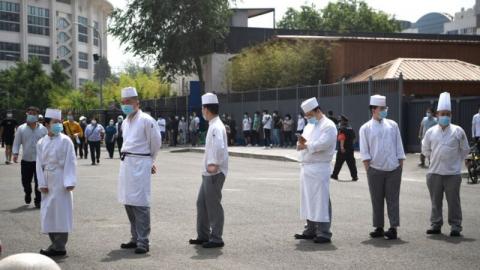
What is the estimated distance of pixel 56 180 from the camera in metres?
9.35

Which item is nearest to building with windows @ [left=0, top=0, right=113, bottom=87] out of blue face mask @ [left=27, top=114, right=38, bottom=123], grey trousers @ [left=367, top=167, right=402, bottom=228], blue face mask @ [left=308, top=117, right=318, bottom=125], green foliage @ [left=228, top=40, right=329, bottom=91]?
green foliage @ [left=228, top=40, right=329, bottom=91]

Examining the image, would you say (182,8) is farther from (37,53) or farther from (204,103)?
(37,53)

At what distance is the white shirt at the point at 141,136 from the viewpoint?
9.48 metres

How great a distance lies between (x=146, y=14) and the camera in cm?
5341

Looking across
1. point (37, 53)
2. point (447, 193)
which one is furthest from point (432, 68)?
point (37, 53)

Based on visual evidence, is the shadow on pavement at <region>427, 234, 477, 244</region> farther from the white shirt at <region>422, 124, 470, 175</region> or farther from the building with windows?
the building with windows

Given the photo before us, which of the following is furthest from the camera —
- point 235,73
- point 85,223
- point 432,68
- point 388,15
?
A: point 388,15

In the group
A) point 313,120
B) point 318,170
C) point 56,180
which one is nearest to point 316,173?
point 318,170

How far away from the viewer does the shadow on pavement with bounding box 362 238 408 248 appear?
31.9 ft

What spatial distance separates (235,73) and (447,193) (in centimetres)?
4139

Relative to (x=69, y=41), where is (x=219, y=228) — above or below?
below

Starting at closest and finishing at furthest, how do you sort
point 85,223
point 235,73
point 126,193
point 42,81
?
1. point 126,193
2. point 85,223
3. point 235,73
4. point 42,81

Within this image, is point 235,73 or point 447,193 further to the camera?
point 235,73

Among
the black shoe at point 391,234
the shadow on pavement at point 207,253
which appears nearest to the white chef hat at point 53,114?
the shadow on pavement at point 207,253
